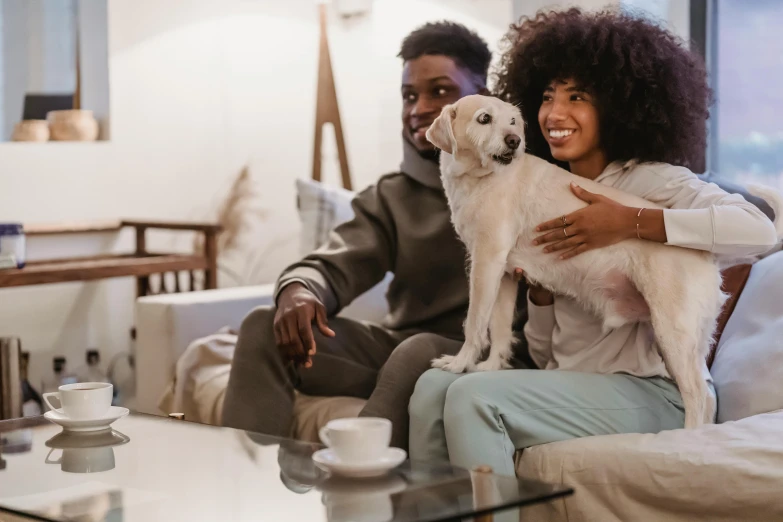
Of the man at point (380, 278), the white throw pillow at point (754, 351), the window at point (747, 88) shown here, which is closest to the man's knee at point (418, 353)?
the man at point (380, 278)

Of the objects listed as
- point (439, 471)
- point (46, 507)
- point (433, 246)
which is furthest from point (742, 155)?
point (46, 507)

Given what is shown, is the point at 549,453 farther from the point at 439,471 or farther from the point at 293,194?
the point at 293,194

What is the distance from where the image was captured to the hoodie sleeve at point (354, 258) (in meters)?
2.23

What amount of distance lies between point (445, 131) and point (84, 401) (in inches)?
31.5

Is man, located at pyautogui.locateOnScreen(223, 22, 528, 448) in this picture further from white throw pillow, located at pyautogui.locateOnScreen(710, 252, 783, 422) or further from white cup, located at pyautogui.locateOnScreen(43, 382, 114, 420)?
white throw pillow, located at pyautogui.locateOnScreen(710, 252, 783, 422)

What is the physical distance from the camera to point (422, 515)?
3.83ft

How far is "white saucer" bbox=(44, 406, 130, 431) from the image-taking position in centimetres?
163

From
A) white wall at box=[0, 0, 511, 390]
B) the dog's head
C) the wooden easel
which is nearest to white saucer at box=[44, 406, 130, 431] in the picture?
the dog's head

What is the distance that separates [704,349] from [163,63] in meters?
2.54

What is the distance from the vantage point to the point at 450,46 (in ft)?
7.61

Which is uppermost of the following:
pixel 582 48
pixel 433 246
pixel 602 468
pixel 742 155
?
pixel 582 48

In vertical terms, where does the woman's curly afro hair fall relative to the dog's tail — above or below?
above

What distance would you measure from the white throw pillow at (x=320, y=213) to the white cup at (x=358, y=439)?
1551mm

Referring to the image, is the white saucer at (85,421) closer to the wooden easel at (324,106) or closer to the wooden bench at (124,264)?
the wooden bench at (124,264)
